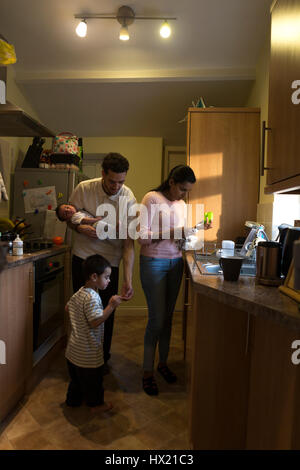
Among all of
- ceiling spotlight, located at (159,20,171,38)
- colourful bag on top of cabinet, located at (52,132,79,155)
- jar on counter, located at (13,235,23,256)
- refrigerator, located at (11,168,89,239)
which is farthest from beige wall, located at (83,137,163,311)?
jar on counter, located at (13,235,23,256)

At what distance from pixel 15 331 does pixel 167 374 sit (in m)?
1.02

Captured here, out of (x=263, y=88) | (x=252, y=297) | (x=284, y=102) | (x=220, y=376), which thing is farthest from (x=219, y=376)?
(x=263, y=88)

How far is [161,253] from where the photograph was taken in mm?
1894

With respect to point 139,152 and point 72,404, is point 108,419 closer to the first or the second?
point 72,404

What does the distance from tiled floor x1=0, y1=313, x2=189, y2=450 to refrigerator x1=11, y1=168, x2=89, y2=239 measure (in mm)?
1223

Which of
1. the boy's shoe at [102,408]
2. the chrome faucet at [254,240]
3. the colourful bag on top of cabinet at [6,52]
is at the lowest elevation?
the boy's shoe at [102,408]

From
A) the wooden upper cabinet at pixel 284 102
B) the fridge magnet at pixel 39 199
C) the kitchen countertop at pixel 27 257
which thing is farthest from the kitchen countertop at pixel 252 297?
the fridge magnet at pixel 39 199

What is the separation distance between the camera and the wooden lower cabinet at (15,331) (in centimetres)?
160

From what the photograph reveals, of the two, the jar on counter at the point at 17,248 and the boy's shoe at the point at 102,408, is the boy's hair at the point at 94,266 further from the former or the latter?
the boy's shoe at the point at 102,408

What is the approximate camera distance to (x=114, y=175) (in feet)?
5.89

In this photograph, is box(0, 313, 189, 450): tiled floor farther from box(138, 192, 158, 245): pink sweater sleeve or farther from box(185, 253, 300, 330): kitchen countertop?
box(138, 192, 158, 245): pink sweater sleeve

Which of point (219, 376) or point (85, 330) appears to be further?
point (85, 330)

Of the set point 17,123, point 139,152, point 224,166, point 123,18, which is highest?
point 123,18
